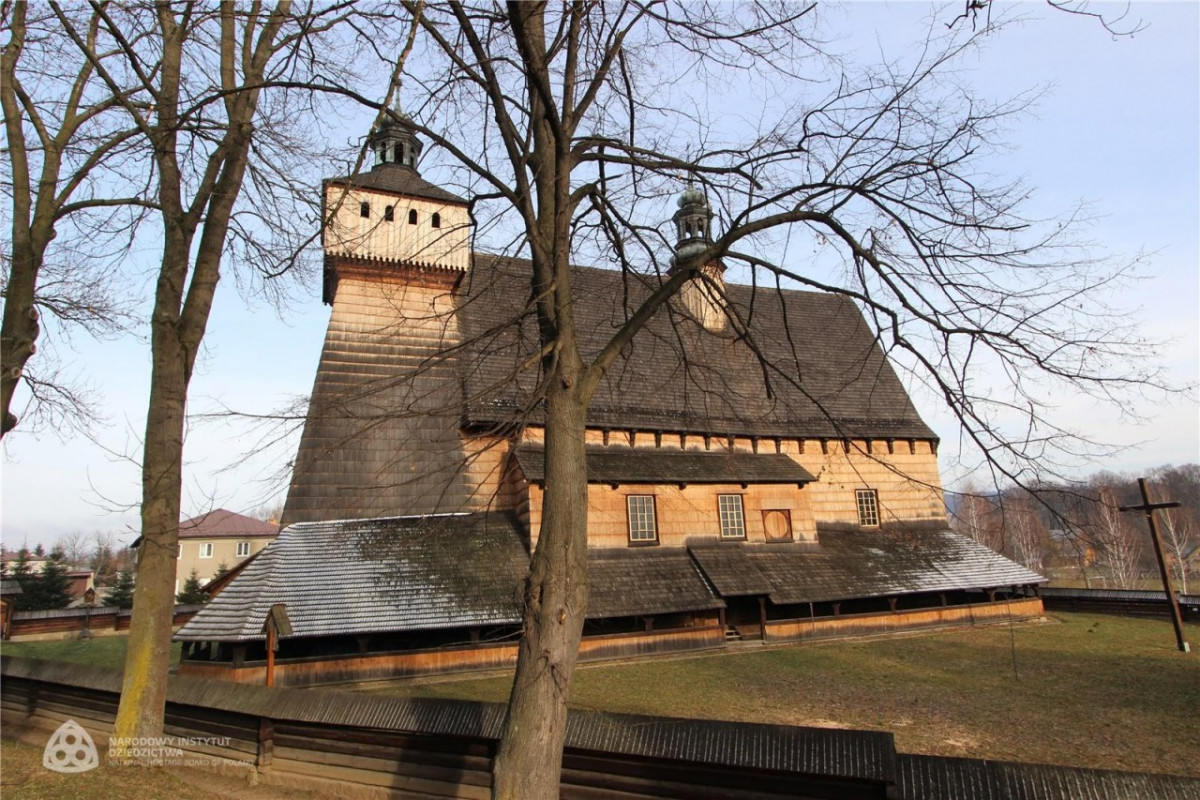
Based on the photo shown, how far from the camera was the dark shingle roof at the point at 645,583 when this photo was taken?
48.9 ft

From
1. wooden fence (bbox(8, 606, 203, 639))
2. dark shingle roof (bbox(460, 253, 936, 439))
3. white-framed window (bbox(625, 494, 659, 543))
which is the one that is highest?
dark shingle roof (bbox(460, 253, 936, 439))

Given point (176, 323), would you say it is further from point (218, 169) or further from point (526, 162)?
point (526, 162)

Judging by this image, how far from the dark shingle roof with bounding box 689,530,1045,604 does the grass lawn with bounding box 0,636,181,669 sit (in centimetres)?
1434

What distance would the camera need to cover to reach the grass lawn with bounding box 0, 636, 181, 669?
17.9 metres

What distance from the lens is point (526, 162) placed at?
4.78 m

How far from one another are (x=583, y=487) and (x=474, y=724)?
9.96ft

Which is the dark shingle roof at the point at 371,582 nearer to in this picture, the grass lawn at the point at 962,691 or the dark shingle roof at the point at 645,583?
the grass lawn at the point at 962,691

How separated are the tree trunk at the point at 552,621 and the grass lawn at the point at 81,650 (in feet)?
57.6

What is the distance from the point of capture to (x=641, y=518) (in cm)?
1702

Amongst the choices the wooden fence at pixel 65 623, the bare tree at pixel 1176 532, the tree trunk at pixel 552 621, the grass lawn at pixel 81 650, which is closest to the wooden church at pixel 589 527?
the grass lawn at pixel 81 650

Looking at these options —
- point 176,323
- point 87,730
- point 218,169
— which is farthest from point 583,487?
point 87,730

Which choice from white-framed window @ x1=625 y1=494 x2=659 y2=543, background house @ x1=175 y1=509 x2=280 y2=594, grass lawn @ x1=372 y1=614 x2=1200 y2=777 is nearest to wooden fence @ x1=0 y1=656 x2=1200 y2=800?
grass lawn @ x1=372 y1=614 x2=1200 y2=777

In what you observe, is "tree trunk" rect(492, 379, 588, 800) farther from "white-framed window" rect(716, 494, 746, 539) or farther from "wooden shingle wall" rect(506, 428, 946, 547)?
"white-framed window" rect(716, 494, 746, 539)

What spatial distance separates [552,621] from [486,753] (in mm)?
3144
